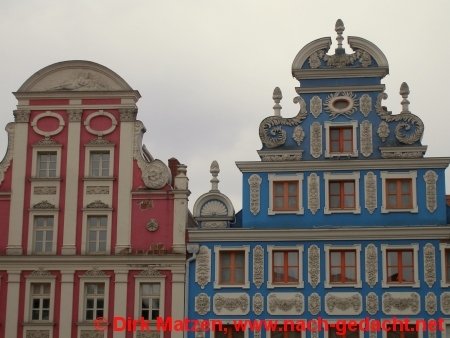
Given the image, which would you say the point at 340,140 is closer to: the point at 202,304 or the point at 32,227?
the point at 202,304

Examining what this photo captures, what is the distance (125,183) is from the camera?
121 feet

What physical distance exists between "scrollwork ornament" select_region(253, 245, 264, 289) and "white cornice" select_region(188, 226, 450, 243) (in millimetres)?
356

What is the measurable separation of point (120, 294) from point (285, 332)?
593 cm

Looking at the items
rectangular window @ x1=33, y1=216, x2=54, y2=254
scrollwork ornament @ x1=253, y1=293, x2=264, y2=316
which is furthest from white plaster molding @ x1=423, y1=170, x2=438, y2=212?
rectangular window @ x1=33, y1=216, x2=54, y2=254

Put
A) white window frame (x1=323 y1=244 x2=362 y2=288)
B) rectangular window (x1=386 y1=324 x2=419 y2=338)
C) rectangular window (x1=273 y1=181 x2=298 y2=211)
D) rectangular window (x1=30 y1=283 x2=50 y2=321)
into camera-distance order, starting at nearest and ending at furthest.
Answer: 1. rectangular window (x1=386 y1=324 x2=419 y2=338)
2. white window frame (x1=323 y1=244 x2=362 y2=288)
3. rectangular window (x1=30 y1=283 x2=50 y2=321)
4. rectangular window (x1=273 y1=181 x2=298 y2=211)

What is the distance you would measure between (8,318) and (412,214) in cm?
1468

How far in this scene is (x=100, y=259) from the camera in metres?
36.2

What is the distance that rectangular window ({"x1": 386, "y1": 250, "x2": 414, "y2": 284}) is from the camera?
3541 centimetres

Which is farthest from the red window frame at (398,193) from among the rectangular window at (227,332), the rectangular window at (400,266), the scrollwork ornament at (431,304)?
the rectangular window at (227,332)

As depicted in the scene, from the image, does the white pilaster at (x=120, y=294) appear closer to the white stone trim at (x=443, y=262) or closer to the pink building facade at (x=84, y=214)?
the pink building facade at (x=84, y=214)

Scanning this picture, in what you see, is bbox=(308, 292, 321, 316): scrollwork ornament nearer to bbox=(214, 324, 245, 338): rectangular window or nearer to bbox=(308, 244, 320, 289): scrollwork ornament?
bbox=(308, 244, 320, 289): scrollwork ornament

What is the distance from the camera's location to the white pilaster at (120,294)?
118 feet

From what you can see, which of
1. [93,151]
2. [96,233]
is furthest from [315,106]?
[96,233]

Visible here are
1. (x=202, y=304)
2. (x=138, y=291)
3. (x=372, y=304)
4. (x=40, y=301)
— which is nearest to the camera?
(x=372, y=304)
